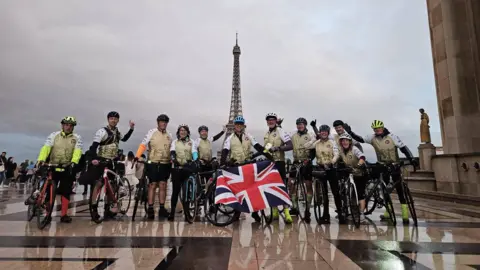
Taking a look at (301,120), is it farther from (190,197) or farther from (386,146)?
(190,197)

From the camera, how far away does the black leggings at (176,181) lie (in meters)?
6.82

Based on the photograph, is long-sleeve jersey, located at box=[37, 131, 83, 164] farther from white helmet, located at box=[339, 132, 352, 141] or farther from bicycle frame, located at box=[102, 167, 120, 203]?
white helmet, located at box=[339, 132, 352, 141]

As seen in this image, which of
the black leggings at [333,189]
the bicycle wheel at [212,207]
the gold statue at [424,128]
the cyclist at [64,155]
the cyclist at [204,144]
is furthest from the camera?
the gold statue at [424,128]

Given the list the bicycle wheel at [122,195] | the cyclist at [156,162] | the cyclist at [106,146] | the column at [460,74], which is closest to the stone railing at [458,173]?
the column at [460,74]

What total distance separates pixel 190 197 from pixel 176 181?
47 cm

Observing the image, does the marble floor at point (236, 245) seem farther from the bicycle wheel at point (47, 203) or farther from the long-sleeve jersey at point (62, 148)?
the long-sleeve jersey at point (62, 148)

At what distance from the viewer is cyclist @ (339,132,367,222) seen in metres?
6.88

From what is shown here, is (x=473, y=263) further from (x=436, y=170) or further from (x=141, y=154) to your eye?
(x=436, y=170)

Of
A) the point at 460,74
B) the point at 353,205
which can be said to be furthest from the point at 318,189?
the point at 460,74

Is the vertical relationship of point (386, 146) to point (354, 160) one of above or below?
above

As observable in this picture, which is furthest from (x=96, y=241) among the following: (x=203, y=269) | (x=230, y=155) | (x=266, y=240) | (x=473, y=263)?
(x=473, y=263)

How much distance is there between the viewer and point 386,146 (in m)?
6.93

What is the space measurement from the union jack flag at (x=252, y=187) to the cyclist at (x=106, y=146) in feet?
8.33

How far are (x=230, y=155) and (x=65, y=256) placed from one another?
3.74m
